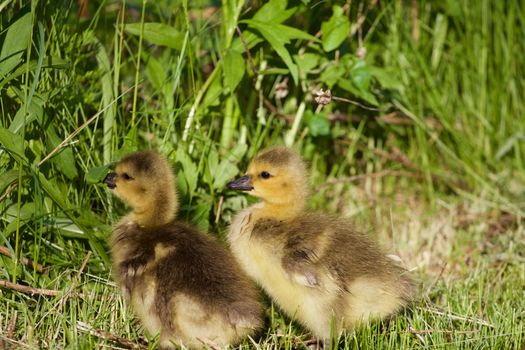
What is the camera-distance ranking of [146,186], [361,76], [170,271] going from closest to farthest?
1. [170,271]
2. [146,186]
3. [361,76]

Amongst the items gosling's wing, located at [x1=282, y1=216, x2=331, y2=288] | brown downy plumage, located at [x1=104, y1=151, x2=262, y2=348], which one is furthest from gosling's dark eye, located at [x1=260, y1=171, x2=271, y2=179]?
brown downy plumage, located at [x1=104, y1=151, x2=262, y2=348]

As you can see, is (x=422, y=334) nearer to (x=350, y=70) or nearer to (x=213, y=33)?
(x=350, y=70)

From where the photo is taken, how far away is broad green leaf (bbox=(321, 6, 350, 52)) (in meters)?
3.99

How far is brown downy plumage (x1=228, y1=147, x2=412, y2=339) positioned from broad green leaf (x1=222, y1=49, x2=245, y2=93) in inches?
16.9

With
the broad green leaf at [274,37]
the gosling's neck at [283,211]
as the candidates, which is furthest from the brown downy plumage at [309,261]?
the broad green leaf at [274,37]

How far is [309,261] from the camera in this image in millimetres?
3123

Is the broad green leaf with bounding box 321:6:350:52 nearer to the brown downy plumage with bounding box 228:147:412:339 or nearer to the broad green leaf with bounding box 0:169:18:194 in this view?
the brown downy plumage with bounding box 228:147:412:339

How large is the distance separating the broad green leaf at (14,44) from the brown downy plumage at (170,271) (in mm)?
614

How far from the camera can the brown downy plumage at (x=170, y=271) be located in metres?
2.97

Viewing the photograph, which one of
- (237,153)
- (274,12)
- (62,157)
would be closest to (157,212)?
(62,157)

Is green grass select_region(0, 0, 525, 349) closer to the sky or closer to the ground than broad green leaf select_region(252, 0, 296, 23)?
closer to the ground

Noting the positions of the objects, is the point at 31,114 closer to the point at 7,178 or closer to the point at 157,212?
the point at 7,178

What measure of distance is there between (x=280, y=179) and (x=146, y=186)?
569 mm

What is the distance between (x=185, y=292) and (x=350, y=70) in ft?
5.81
